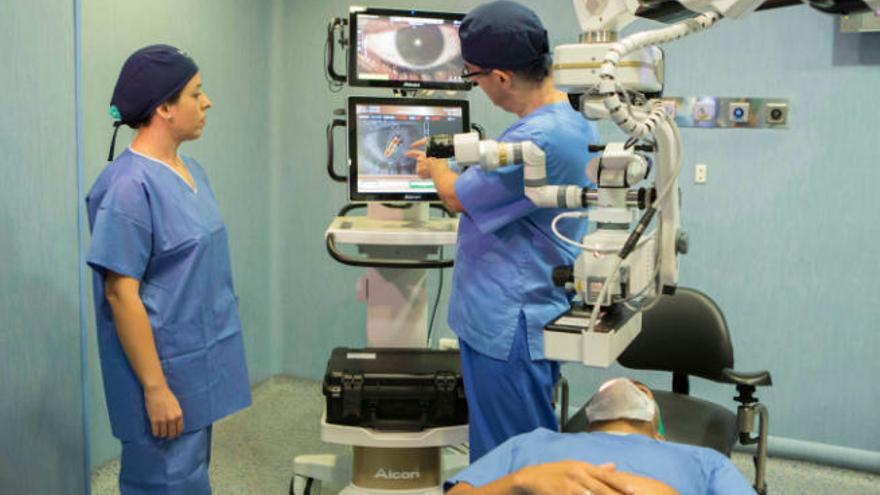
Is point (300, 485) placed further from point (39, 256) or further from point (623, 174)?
point (623, 174)

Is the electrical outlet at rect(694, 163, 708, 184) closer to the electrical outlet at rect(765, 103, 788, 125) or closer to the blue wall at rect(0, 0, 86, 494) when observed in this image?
the electrical outlet at rect(765, 103, 788, 125)

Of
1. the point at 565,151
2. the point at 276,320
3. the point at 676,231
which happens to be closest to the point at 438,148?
the point at 565,151

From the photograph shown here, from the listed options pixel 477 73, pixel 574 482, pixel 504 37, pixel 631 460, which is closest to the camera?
pixel 574 482

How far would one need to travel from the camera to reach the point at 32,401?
2385 millimetres

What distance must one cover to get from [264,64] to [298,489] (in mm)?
1922

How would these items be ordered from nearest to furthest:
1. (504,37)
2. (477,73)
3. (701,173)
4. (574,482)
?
(574,482), (504,37), (477,73), (701,173)

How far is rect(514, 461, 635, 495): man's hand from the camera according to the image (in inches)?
53.3

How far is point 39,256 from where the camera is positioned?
2406mm

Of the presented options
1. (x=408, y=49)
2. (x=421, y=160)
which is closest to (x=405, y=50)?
(x=408, y=49)

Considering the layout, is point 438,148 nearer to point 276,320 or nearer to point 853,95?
point 853,95

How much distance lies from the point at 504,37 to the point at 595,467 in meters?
1.03

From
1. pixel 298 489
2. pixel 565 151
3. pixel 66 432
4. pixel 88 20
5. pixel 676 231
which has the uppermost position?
pixel 88 20

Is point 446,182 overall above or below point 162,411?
above

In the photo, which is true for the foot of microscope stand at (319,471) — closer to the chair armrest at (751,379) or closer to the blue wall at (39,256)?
the blue wall at (39,256)
